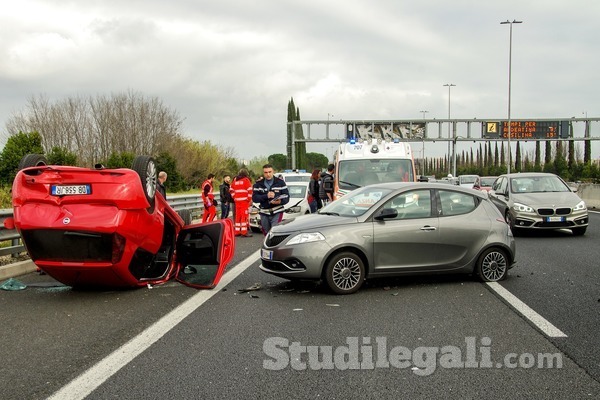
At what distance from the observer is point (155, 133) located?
4372 cm

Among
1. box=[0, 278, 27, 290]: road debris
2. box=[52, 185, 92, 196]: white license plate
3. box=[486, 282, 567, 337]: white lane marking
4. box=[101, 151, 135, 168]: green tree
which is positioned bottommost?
box=[486, 282, 567, 337]: white lane marking

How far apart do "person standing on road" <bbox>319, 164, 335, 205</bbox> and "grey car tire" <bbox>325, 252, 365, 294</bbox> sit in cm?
671

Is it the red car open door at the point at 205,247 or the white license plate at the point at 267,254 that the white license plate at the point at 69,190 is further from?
the white license plate at the point at 267,254

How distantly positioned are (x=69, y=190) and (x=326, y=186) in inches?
329

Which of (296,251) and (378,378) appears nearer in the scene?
(378,378)

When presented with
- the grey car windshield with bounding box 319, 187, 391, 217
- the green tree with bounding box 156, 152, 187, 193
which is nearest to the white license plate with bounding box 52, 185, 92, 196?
the grey car windshield with bounding box 319, 187, 391, 217

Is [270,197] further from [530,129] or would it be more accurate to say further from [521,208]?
[530,129]

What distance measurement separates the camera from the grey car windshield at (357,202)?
8.58m

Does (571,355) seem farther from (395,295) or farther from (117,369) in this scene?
(117,369)

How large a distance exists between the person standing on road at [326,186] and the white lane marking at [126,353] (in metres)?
6.91

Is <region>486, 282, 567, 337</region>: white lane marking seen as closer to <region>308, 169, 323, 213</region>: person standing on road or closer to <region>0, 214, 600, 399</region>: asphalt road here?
<region>0, 214, 600, 399</region>: asphalt road

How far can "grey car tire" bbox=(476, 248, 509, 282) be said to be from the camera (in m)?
8.83

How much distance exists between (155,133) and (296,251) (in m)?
37.6

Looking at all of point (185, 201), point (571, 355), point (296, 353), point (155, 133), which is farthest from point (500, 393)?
point (155, 133)
